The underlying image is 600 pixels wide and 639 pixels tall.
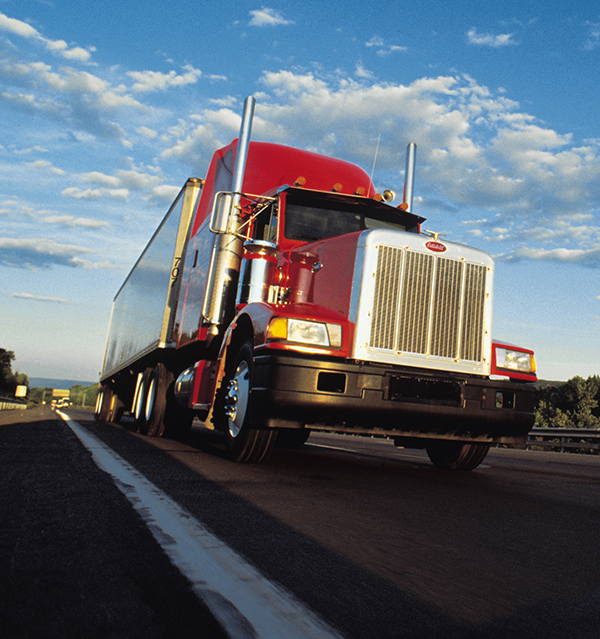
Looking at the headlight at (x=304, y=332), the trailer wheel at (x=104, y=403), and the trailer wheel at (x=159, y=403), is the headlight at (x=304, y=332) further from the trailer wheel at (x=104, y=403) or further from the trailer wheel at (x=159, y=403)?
the trailer wheel at (x=104, y=403)

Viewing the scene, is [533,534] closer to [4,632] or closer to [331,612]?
[331,612]

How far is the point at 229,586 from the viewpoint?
2.12 meters

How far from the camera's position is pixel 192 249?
9648 mm

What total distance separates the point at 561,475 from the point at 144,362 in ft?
26.3

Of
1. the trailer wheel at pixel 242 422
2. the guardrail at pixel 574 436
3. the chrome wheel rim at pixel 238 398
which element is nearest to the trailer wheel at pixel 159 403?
the trailer wheel at pixel 242 422

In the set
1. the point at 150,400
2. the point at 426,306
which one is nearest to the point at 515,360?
the point at 426,306

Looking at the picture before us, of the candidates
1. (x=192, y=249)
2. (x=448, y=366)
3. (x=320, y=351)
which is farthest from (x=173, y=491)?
(x=192, y=249)

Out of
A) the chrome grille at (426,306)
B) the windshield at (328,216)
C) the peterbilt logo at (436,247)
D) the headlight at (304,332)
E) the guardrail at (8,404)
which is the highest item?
the windshield at (328,216)

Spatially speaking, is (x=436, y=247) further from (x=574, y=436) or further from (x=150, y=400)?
(x=574, y=436)

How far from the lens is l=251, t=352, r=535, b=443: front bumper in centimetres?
538

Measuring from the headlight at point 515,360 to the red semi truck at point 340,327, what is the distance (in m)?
0.01

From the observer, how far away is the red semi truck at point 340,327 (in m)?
5.51

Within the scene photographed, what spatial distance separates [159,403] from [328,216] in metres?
5.16

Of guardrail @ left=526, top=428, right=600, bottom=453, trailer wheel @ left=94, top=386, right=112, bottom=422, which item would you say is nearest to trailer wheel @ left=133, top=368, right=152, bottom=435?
trailer wheel @ left=94, top=386, right=112, bottom=422
